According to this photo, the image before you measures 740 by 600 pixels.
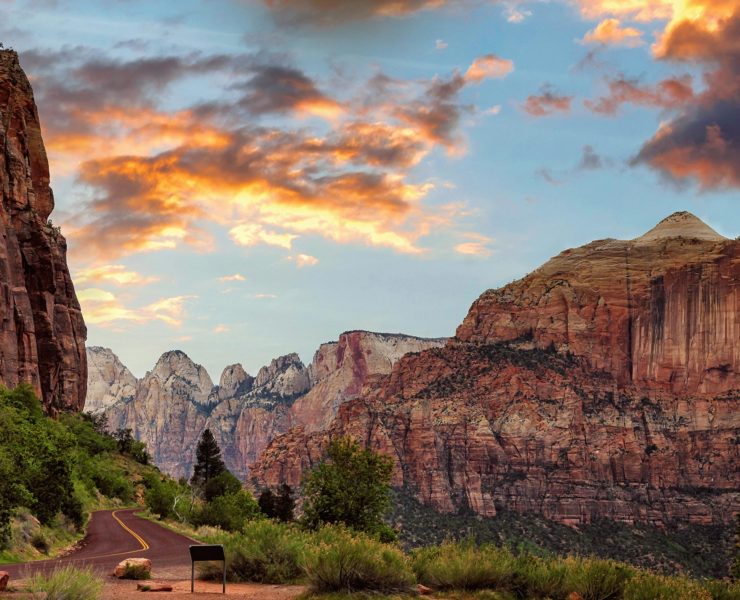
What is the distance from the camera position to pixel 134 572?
23.7 m

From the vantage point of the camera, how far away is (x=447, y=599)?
68.6ft

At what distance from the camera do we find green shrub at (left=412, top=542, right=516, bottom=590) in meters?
22.2

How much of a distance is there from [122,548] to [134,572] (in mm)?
12541

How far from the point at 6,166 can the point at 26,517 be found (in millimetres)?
61786

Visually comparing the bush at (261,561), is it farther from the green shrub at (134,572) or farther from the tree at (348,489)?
the tree at (348,489)

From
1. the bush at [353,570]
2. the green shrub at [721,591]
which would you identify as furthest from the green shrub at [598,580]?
the bush at [353,570]

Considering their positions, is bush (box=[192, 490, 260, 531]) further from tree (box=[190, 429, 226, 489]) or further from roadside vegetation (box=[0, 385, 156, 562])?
tree (box=[190, 429, 226, 489])

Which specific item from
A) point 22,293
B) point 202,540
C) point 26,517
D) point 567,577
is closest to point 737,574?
point 202,540

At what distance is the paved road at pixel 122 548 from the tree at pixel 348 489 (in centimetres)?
629

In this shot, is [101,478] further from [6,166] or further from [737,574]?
[737,574]

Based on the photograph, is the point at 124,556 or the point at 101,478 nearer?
the point at 124,556

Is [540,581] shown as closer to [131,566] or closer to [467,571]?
[467,571]

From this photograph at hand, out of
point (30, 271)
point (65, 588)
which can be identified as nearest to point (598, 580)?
point (65, 588)

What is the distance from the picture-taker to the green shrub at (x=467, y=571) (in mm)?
A: 22188
